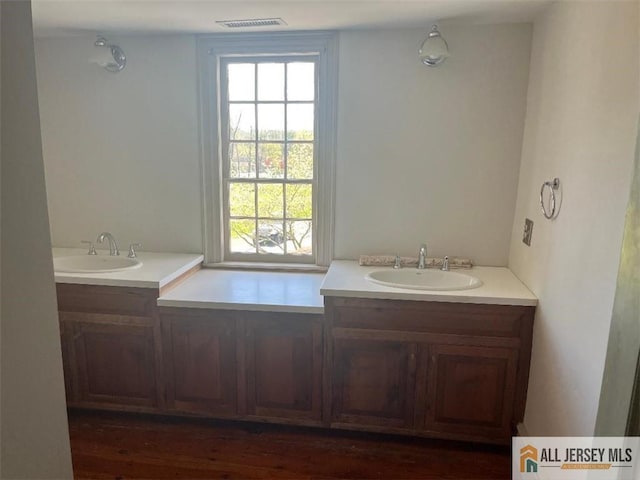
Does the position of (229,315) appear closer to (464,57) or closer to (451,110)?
(451,110)

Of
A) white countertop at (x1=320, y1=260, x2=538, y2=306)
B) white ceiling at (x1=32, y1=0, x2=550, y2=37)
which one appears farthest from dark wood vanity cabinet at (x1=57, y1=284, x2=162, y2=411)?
white ceiling at (x1=32, y1=0, x2=550, y2=37)

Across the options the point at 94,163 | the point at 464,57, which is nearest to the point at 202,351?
the point at 94,163

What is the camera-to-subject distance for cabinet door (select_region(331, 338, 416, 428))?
2283 mm

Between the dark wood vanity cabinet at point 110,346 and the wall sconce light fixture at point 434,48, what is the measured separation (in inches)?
75.4

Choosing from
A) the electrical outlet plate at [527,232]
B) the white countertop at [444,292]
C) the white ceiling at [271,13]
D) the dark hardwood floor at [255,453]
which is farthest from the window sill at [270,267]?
the white ceiling at [271,13]

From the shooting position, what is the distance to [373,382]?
232 cm

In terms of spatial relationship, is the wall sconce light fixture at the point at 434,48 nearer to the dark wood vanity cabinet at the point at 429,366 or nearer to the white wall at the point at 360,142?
the white wall at the point at 360,142

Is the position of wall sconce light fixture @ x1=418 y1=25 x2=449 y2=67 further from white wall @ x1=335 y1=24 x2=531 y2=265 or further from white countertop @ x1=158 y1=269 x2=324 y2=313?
white countertop @ x1=158 y1=269 x2=324 y2=313

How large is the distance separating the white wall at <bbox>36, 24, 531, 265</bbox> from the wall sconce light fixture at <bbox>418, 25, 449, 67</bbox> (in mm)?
156

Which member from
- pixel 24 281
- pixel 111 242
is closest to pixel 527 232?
pixel 24 281

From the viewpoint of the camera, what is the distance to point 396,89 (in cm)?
264

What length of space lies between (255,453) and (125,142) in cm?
203

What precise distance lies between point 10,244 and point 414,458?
7.10 ft

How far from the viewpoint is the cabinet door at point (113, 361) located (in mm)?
2451
